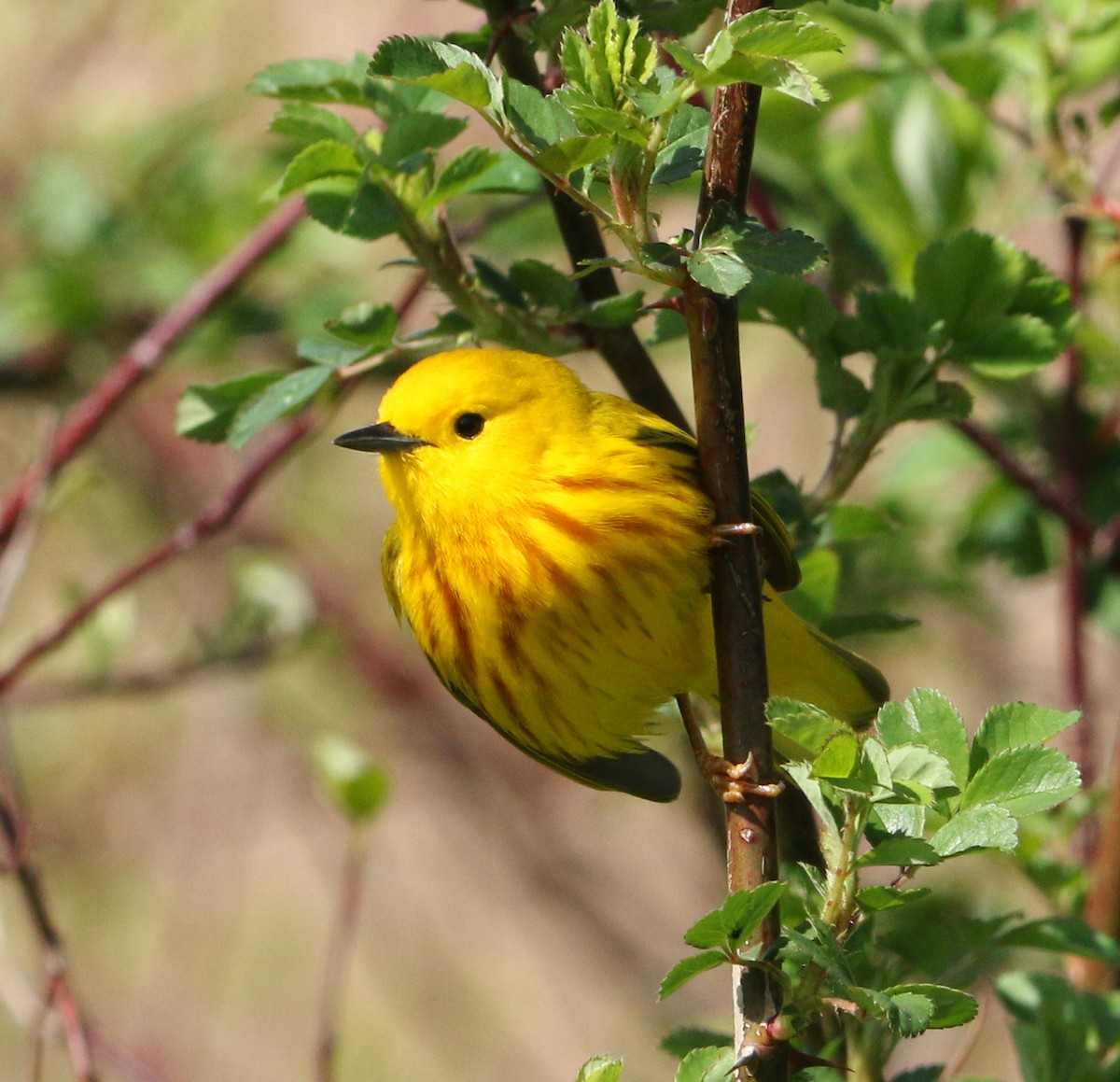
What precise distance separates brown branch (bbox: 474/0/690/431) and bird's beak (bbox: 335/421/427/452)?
41 centimetres

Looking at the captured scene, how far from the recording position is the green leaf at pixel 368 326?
158 cm

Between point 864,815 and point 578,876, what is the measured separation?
3.21 meters

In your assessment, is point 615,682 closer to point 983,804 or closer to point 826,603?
point 826,603

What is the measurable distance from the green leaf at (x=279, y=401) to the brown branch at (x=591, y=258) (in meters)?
0.30

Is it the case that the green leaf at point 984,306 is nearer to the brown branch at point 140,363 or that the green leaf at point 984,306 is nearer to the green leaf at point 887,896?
the green leaf at point 887,896

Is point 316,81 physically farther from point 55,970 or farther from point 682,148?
point 55,970

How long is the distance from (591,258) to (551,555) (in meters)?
0.43

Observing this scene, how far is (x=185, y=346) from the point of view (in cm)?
313

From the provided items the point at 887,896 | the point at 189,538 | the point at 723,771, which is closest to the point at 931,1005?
the point at 887,896

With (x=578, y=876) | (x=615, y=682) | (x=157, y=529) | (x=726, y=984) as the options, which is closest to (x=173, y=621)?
(x=157, y=529)

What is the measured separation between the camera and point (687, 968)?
3.78 feet

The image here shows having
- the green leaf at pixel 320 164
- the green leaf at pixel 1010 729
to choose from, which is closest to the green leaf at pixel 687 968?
the green leaf at pixel 1010 729

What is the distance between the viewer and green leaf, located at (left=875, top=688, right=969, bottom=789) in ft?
3.93

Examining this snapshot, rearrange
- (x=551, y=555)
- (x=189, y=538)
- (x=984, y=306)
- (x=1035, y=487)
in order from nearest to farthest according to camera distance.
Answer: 1. (x=984, y=306)
2. (x=551, y=555)
3. (x=1035, y=487)
4. (x=189, y=538)
